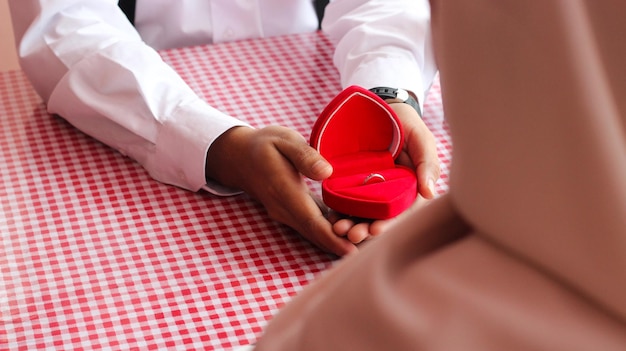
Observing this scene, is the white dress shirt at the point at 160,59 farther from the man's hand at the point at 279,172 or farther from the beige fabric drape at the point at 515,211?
the beige fabric drape at the point at 515,211

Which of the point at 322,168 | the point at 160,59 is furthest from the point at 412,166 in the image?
the point at 160,59

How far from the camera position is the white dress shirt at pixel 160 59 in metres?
1.26

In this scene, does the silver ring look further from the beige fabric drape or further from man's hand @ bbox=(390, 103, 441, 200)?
the beige fabric drape

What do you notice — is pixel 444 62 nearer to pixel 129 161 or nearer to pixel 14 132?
pixel 129 161

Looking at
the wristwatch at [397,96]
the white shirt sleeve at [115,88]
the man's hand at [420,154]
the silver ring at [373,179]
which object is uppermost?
the silver ring at [373,179]

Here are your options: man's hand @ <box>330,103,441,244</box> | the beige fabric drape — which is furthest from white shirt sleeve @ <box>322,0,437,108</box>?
the beige fabric drape

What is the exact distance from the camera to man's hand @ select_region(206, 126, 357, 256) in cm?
108

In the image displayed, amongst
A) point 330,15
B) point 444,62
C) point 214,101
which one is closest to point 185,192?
point 214,101

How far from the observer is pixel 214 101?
138cm

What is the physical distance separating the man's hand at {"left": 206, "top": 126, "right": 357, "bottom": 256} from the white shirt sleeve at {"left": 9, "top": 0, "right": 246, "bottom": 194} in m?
0.03

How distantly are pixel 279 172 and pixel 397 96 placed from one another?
267 mm

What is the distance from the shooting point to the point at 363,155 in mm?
1141

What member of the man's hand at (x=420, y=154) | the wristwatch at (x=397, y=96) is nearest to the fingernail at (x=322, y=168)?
the man's hand at (x=420, y=154)

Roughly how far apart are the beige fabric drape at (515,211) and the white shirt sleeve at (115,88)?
2.70 ft
